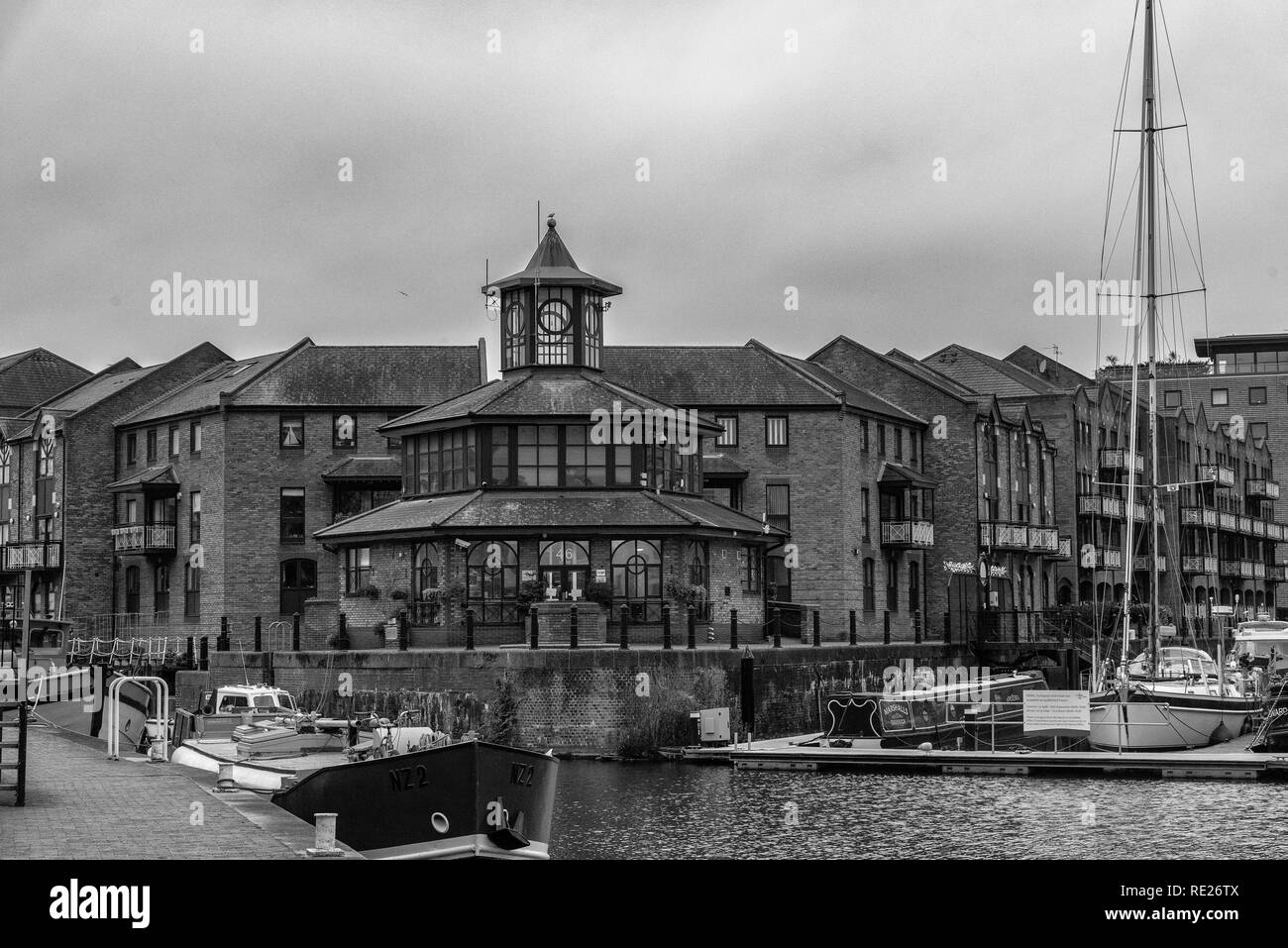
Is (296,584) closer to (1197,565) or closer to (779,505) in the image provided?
(779,505)

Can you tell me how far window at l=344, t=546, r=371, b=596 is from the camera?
2125 inches

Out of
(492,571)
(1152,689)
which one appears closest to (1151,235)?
(1152,689)

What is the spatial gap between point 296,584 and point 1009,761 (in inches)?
1292

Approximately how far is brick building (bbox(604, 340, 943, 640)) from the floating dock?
20.8m

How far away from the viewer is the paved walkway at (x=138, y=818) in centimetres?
1722

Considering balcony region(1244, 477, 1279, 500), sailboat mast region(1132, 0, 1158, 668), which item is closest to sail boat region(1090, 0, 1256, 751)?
sailboat mast region(1132, 0, 1158, 668)

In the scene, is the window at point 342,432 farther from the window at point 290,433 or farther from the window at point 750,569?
the window at point 750,569

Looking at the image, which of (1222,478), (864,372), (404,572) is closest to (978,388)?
(864,372)

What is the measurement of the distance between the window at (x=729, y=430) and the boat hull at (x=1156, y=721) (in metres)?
24.7

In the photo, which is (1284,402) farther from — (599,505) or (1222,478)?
(599,505)

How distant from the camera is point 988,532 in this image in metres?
70.4

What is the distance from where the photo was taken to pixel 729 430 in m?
65.7

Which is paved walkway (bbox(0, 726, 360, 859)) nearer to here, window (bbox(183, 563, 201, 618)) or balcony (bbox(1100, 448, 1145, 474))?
window (bbox(183, 563, 201, 618))

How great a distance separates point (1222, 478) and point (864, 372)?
4120 cm
